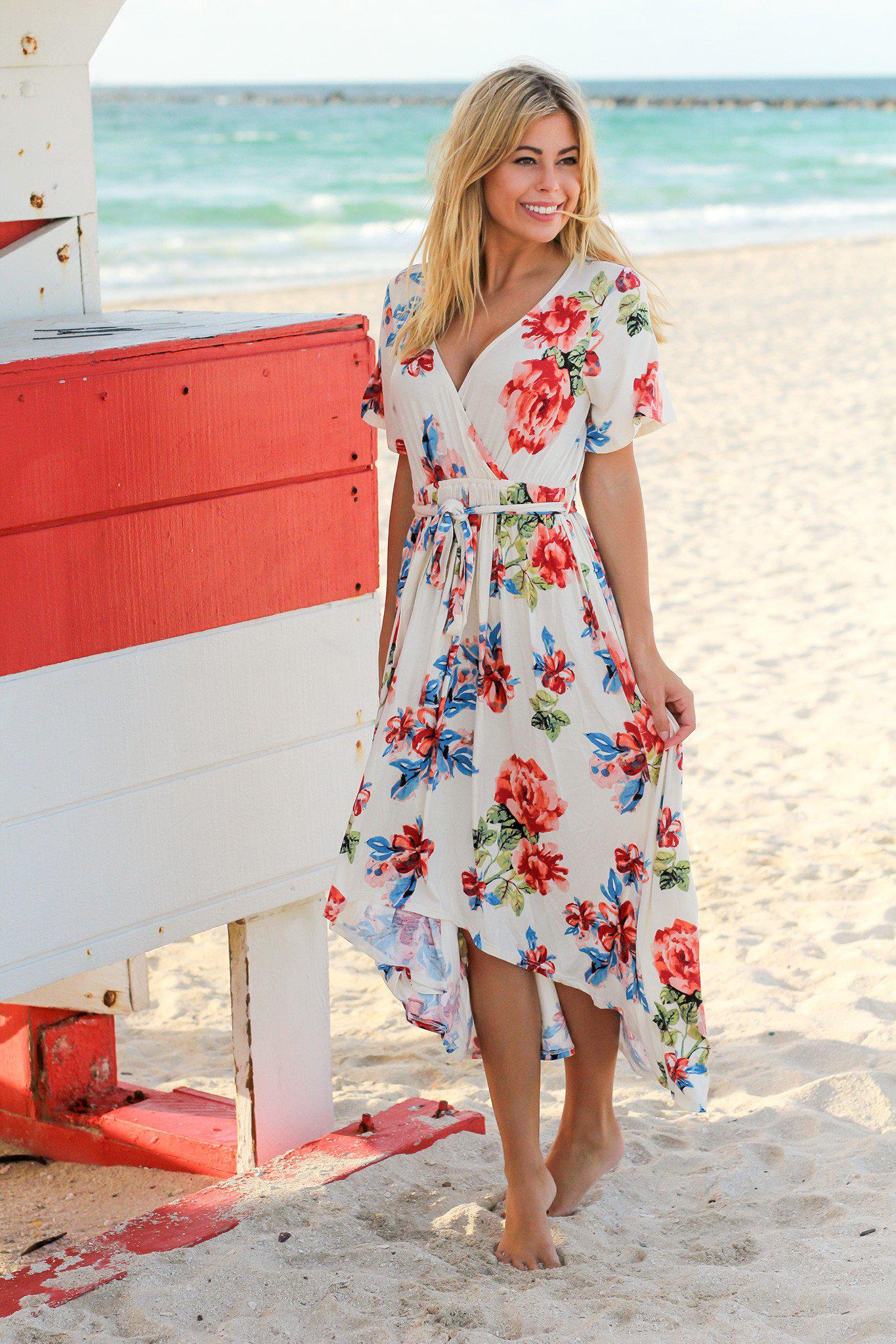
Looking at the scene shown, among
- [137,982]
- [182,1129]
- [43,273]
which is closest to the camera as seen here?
[43,273]

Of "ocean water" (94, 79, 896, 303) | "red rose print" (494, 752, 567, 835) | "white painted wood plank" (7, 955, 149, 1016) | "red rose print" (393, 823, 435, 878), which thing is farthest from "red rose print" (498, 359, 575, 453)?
"ocean water" (94, 79, 896, 303)

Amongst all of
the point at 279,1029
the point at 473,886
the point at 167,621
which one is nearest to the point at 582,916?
the point at 473,886

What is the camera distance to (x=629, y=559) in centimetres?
211

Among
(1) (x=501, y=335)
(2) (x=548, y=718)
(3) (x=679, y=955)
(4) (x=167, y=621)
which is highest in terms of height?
(1) (x=501, y=335)

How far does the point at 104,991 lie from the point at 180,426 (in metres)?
1.00

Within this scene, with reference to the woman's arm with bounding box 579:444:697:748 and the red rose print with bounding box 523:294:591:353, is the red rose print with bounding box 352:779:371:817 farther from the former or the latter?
the red rose print with bounding box 523:294:591:353

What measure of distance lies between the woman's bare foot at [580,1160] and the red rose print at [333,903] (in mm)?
534

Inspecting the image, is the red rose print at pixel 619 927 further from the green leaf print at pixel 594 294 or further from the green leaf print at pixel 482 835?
the green leaf print at pixel 594 294

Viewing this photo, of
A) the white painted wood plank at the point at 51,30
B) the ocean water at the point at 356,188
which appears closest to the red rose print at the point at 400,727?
the white painted wood plank at the point at 51,30

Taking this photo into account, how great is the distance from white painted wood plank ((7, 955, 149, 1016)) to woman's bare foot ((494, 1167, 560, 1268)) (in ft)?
2.30

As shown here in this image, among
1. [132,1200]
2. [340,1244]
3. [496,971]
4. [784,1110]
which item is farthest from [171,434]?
[784,1110]

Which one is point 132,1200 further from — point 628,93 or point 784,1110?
point 628,93

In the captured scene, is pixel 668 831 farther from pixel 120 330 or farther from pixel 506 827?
pixel 120 330

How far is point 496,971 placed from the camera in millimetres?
2145
